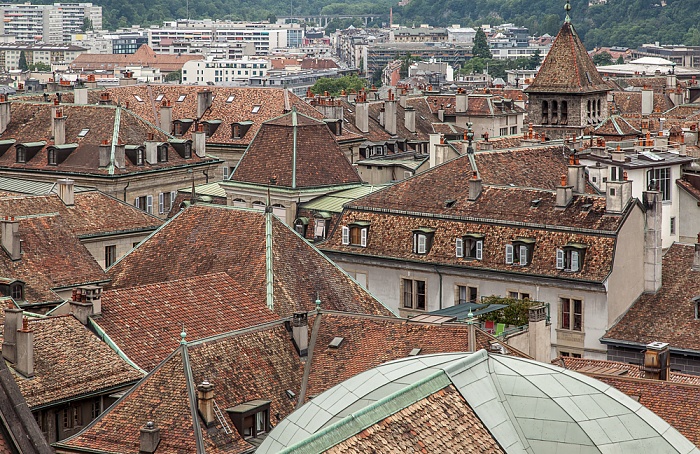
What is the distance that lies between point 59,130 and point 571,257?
52.8m

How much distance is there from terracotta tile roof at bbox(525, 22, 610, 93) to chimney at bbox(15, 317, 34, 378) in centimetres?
9470

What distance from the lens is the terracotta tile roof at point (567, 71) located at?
487 ft

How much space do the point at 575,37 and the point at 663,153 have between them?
4745cm

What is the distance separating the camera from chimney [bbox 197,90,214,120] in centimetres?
15289

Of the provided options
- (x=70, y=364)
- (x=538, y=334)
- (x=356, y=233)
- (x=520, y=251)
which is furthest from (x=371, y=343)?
(x=356, y=233)

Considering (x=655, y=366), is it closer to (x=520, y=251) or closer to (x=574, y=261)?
(x=574, y=261)

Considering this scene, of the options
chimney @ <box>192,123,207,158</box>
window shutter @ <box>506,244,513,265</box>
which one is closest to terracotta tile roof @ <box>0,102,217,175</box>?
chimney @ <box>192,123,207,158</box>

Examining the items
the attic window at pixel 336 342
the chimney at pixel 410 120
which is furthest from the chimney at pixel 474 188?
the chimney at pixel 410 120

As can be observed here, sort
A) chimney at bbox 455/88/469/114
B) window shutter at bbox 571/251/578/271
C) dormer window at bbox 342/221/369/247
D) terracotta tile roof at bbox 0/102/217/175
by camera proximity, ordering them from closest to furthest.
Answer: window shutter at bbox 571/251/578/271 → dormer window at bbox 342/221/369/247 → terracotta tile roof at bbox 0/102/217/175 → chimney at bbox 455/88/469/114

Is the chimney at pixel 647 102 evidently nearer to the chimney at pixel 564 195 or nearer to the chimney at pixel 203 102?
the chimney at pixel 203 102

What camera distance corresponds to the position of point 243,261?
71438 mm

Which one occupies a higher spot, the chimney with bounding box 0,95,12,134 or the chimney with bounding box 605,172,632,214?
the chimney with bounding box 0,95,12,134

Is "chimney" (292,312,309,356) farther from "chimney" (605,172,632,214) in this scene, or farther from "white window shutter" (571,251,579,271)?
"chimney" (605,172,632,214)

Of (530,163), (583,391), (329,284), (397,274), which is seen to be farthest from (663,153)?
(583,391)
